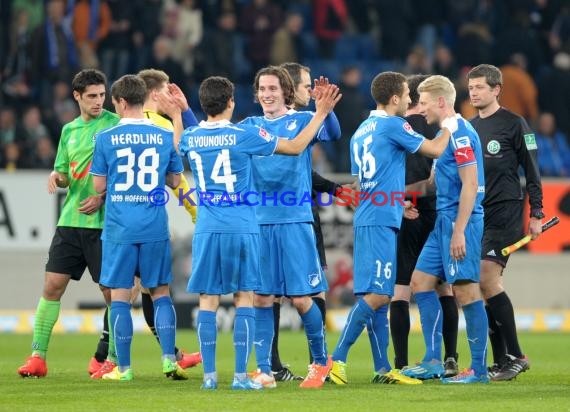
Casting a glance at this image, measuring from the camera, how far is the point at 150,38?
2042 cm

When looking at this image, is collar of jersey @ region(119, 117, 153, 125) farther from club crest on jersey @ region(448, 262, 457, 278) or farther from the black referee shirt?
the black referee shirt

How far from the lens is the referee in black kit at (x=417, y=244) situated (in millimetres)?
10250

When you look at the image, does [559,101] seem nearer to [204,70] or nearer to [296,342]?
[204,70]

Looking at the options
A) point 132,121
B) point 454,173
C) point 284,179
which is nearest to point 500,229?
point 454,173

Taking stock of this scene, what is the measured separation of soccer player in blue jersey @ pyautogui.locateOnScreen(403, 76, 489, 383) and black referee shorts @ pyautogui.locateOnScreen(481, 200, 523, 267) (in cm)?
64

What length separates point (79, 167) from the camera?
34.5ft

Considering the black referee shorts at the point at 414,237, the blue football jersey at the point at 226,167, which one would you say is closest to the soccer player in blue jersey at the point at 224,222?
the blue football jersey at the point at 226,167

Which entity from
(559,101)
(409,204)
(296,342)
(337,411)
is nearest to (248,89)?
(559,101)

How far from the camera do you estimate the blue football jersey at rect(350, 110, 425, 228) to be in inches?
371

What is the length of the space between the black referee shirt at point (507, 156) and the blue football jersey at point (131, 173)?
108 inches

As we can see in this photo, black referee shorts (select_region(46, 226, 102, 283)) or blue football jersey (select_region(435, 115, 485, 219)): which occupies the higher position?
blue football jersey (select_region(435, 115, 485, 219))

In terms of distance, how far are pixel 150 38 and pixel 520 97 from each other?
613cm

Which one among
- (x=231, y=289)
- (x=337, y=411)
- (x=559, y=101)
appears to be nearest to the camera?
(x=337, y=411)

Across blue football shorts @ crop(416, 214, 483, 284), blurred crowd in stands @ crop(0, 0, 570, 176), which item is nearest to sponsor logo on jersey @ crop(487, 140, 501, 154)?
blue football shorts @ crop(416, 214, 483, 284)
